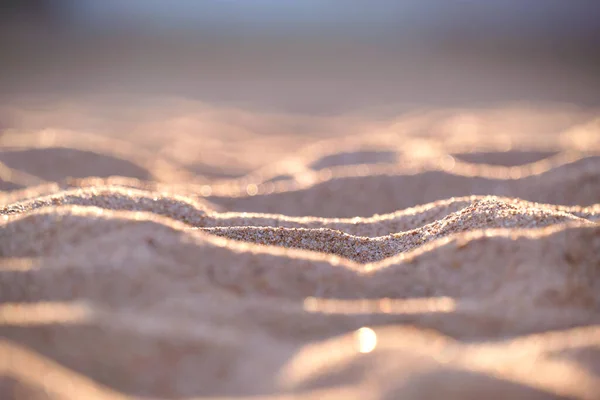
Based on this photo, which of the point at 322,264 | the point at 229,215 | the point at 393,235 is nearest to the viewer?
the point at 322,264

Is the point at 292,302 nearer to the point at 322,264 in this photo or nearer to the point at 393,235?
the point at 322,264

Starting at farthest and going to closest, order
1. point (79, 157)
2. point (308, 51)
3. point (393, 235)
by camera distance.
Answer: point (308, 51), point (79, 157), point (393, 235)

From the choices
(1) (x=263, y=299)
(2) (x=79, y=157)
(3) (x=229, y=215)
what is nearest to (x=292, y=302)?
(1) (x=263, y=299)

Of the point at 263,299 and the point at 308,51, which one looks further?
the point at 308,51

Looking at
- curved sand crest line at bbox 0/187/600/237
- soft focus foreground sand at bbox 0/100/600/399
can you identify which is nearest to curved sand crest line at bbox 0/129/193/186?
soft focus foreground sand at bbox 0/100/600/399

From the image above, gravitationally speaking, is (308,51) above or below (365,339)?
above

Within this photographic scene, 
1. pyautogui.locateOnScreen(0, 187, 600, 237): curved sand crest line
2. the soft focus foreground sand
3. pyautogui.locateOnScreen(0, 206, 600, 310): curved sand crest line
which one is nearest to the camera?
the soft focus foreground sand

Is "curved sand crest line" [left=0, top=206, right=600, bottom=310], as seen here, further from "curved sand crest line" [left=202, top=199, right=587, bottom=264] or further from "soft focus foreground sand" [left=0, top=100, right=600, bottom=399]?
"curved sand crest line" [left=202, top=199, right=587, bottom=264]
